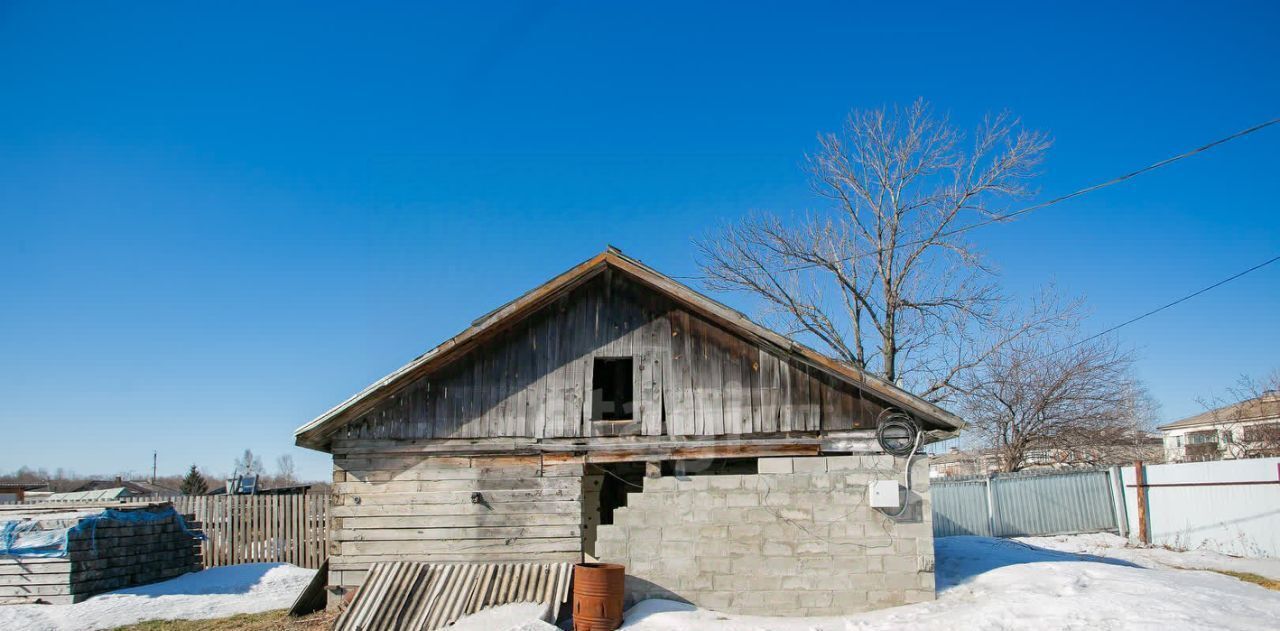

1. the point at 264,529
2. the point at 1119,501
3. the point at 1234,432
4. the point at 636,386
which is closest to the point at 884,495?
the point at 636,386

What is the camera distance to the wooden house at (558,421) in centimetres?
1102

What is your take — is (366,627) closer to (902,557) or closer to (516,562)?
(516,562)

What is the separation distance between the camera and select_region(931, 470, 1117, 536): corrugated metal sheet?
71.6ft

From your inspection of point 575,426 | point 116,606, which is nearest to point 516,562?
point 575,426

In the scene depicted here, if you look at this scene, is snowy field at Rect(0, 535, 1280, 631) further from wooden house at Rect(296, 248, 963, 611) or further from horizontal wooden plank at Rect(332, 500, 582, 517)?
wooden house at Rect(296, 248, 963, 611)

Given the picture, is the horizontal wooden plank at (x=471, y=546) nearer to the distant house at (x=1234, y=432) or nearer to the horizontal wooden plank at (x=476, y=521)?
the horizontal wooden plank at (x=476, y=521)

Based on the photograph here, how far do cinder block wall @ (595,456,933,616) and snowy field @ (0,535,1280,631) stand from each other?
310 millimetres

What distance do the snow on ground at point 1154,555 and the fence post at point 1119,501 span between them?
17.7 inches

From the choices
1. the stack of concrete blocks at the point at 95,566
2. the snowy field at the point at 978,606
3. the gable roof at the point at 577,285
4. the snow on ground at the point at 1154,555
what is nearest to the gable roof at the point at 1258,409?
the snow on ground at the point at 1154,555

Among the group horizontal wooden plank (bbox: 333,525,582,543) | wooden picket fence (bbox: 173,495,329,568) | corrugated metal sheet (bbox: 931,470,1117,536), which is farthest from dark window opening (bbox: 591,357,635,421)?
corrugated metal sheet (bbox: 931,470,1117,536)

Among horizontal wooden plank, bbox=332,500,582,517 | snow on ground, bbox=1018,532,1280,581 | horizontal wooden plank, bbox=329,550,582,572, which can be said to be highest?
horizontal wooden plank, bbox=332,500,582,517

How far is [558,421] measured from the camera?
11281mm

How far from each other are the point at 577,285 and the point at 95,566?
962 centimetres

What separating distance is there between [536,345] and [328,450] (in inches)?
145
